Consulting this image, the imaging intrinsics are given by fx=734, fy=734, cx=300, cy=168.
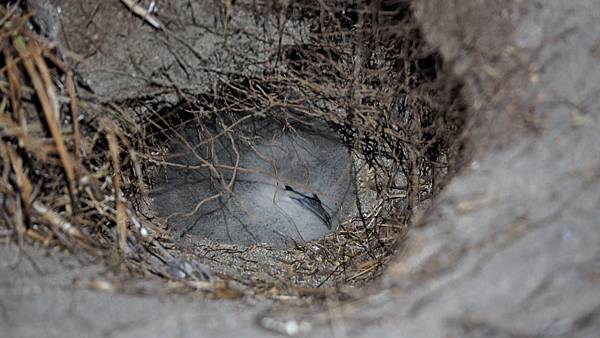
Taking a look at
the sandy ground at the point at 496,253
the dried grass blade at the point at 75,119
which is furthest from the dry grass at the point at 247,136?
the sandy ground at the point at 496,253

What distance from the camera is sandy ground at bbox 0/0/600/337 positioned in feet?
3.26

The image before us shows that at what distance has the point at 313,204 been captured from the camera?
185cm

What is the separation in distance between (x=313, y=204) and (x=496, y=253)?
85cm

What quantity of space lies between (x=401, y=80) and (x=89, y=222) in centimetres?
70

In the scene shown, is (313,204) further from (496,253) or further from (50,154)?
(496,253)

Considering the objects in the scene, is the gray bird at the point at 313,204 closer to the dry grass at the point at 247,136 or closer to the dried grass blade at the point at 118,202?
the dry grass at the point at 247,136

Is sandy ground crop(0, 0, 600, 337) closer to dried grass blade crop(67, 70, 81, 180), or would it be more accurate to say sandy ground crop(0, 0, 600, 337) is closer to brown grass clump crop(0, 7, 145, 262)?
brown grass clump crop(0, 7, 145, 262)

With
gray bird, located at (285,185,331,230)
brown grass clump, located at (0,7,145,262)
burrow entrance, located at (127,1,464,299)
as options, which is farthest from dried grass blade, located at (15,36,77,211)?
gray bird, located at (285,185,331,230)

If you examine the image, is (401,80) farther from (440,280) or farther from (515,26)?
(440,280)

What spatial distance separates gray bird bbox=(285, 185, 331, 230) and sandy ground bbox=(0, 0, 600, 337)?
70cm

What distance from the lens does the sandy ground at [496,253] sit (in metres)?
0.99

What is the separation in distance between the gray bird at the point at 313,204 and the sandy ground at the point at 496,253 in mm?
701

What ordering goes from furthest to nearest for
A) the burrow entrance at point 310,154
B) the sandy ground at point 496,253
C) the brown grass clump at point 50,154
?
1. the burrow entrance at point 310,154
2. the brown grass clump at point 50,154
3. the sandy ground at point 496,253

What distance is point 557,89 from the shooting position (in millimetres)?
1134
